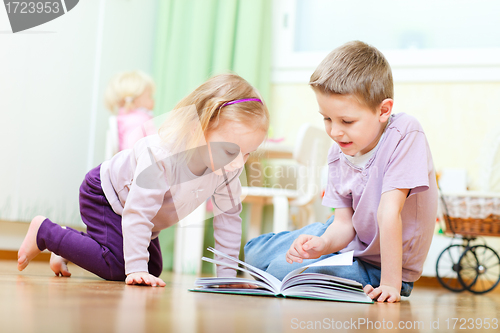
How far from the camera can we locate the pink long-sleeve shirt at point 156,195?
3.20 feet

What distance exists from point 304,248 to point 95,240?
53cm

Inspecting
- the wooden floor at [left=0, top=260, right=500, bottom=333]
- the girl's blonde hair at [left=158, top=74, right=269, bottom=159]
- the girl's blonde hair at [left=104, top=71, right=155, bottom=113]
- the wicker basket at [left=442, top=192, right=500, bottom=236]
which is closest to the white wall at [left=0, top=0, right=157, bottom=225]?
the girl's blonde hair at [left=104, top=71, right=155, bottom=113]

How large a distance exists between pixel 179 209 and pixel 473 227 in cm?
115

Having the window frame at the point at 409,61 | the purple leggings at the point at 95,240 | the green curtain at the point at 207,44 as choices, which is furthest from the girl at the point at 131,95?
the purple leggings at the point at 95,240

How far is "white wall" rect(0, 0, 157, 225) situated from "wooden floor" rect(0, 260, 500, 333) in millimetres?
1227

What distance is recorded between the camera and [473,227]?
5.65 ft

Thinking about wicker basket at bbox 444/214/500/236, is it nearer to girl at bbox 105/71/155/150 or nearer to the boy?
the boy

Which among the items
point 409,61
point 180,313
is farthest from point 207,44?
point 180,313

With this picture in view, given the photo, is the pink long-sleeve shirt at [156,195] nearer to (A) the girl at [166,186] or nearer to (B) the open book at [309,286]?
(A) the girl at [166,186]

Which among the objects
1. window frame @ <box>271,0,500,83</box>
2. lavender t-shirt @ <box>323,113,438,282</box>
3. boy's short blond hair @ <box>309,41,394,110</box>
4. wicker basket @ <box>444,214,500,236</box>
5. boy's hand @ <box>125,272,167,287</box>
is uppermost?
window frame @ <box>271,0,500,83</box>

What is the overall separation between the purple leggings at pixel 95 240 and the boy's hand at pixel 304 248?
43 cm

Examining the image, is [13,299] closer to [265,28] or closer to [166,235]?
[166,235]

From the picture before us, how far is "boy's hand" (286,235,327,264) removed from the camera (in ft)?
3.01

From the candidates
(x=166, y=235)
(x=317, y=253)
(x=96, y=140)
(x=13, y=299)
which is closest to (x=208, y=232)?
(x=166, y=235)
